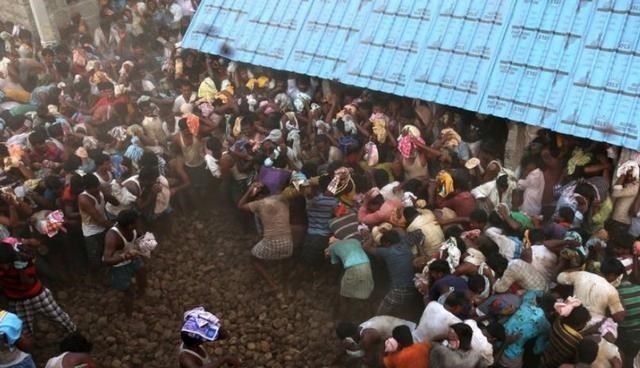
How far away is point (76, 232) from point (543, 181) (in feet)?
18.8

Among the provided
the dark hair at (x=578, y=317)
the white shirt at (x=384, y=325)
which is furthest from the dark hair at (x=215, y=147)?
the dark hair at (x=578, y=317)

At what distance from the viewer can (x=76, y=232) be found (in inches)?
299

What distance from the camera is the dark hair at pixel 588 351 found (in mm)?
4988

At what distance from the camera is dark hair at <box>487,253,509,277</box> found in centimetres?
606

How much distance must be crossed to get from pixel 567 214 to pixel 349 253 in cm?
235

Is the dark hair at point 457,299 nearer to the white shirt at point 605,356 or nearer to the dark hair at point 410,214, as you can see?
the white shirt at point 605,356

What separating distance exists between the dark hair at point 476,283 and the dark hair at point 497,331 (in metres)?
0.43

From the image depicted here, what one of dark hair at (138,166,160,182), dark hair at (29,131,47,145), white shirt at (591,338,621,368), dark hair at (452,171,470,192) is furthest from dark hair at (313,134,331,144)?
white shirt at (591,338,621,368)

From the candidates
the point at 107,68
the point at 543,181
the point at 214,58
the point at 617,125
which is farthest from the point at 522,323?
the point at 107,68

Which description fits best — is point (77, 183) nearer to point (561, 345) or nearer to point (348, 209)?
point (348, 209)

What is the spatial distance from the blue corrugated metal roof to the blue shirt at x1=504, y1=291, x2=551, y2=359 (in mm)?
2790

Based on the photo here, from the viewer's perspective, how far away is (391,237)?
21.3 feet

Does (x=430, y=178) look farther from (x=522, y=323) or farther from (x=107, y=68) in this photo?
(x=107, y=68)

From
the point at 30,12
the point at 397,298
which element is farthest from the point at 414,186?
the point at 30,12
